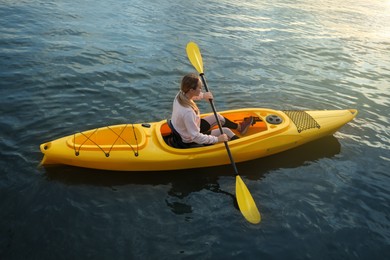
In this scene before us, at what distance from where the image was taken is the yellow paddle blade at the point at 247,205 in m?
4.67

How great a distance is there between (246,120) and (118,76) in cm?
412

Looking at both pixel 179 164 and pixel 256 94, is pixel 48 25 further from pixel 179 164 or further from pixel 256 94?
pixel 179 164

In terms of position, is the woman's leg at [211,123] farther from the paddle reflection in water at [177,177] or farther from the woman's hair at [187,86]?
the woman's hair at [187,86]

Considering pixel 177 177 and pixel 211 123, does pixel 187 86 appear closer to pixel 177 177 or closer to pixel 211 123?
pixel 211 123

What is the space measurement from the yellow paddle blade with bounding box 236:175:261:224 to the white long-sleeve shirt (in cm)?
86

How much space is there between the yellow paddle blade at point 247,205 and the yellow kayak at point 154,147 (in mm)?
779

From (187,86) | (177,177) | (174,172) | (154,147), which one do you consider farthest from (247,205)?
(187,86)

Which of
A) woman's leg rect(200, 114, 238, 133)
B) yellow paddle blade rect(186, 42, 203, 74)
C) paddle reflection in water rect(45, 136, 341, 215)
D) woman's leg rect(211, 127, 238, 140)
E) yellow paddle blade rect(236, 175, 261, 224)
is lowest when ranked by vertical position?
paddle reflection in water rect(45, 136, 341, 215)

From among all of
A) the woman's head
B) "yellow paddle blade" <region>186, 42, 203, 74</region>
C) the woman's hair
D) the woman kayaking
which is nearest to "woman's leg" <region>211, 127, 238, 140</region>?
the woman kayaking

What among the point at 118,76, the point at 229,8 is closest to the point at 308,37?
the point at 229,8

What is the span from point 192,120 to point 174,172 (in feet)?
3.41

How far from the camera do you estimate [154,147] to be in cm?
553

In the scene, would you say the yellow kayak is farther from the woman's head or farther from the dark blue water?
the woman's head

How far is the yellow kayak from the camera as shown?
5.32 metres
